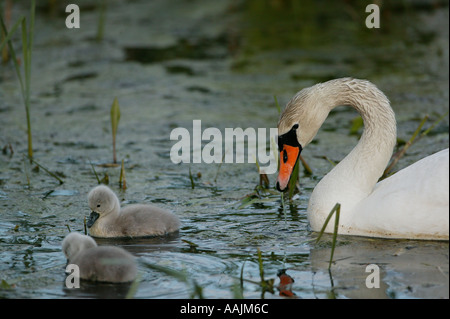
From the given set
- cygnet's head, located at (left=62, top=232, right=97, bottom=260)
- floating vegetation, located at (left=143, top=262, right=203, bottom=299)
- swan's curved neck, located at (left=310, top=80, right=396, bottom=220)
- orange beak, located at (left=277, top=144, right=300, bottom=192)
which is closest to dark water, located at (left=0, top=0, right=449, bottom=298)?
floating vegetation, located at (left=143, top=262, right=203, bottom=299)

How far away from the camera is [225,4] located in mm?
16516

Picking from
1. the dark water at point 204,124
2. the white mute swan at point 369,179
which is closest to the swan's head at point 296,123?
the white mute swan at point 369,179

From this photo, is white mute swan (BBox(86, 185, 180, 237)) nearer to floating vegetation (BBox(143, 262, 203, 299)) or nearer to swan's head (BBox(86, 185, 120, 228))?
swan's head (BBox(86, 185, 120, 228))

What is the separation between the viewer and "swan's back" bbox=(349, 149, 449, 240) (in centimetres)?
533

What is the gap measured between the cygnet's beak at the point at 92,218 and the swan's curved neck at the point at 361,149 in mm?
1667

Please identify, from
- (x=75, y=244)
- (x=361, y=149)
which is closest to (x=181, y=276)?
(x=75, y=244)

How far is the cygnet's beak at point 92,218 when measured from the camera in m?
5.99

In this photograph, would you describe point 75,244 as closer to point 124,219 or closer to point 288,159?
point 124,219

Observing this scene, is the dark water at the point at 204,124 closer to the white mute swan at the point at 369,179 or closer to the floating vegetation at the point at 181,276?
the floating vegetation at the point at 181,276

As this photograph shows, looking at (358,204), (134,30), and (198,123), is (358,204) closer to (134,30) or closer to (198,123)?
(198,123)

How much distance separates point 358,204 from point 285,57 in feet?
23.8

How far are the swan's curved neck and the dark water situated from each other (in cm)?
35
